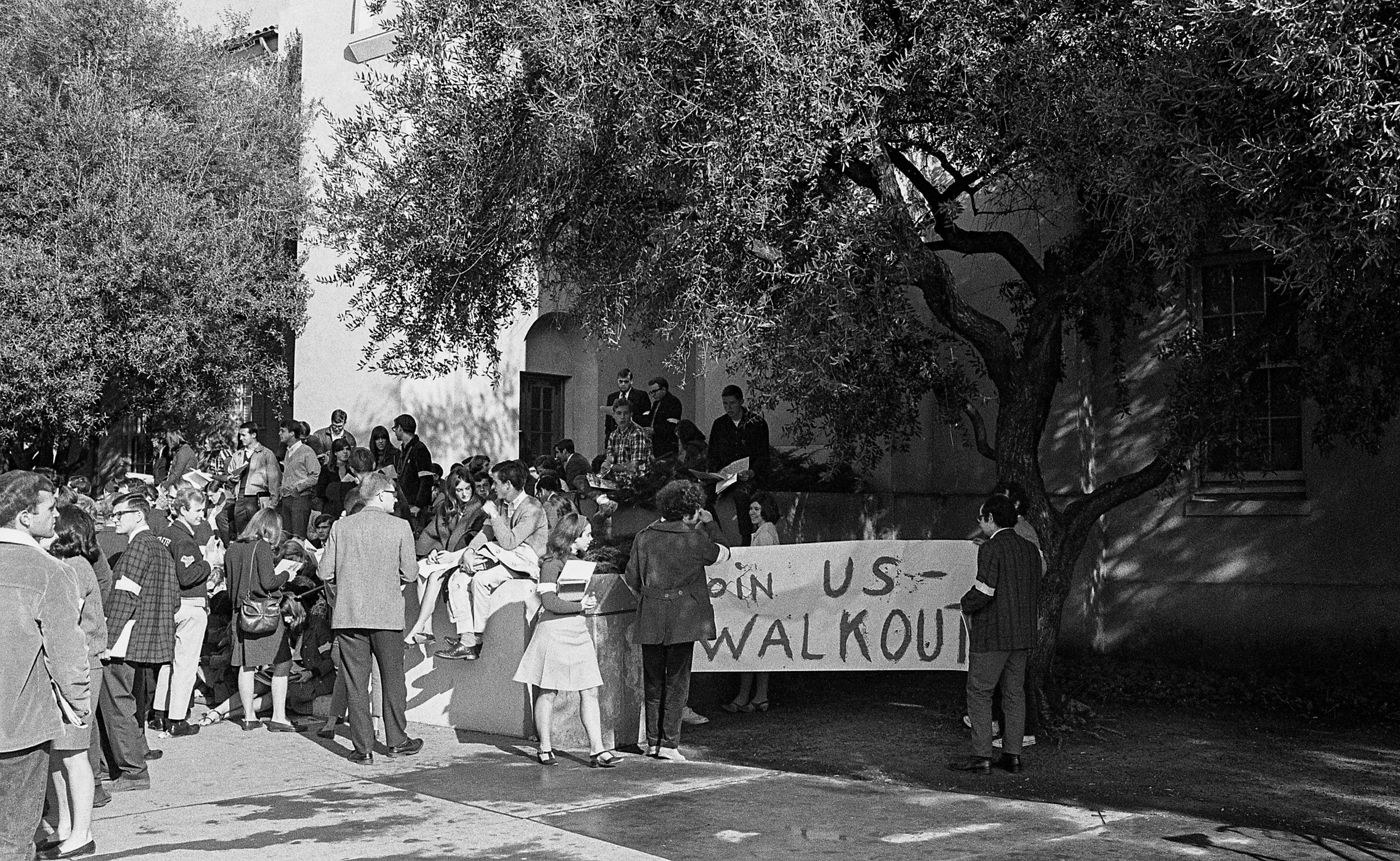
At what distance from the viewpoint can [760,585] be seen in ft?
35.1

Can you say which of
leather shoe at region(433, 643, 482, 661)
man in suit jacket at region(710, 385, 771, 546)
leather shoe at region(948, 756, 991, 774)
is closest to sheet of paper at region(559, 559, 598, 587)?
leather shoe at region(433, 643, 482, 661)

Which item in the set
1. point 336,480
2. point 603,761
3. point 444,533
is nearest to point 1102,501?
point 603,761

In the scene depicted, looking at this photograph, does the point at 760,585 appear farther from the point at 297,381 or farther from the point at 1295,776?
the point at 297,381

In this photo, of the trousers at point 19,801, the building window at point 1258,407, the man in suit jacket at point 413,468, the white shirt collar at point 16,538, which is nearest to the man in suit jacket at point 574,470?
the man in suit jacket at point 413,468

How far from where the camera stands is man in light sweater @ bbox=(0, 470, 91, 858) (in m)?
5.84

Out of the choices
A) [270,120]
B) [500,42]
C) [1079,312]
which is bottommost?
[1079,312]

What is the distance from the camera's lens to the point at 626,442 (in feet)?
45.1

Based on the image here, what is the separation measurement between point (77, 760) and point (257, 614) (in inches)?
165

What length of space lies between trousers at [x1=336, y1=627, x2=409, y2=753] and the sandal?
4.86 feet

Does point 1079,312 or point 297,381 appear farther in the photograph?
point 297,381

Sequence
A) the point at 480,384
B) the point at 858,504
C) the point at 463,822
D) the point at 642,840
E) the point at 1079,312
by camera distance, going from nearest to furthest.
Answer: the point at 642,840
the point at 463,822
the point at 1079,312
the point at 858,504
the point at 480,384

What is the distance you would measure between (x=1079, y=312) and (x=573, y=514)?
17.4 ft

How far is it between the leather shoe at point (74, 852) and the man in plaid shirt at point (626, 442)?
7.15 metres

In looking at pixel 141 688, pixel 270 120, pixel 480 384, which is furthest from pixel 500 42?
pixel 270 120
